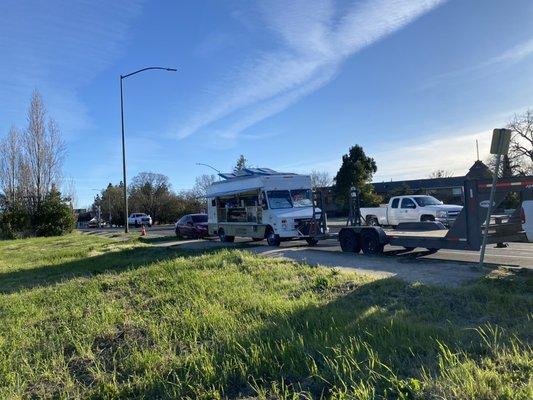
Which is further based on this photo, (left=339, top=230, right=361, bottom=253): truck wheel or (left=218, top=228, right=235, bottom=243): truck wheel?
(left=218, top=228, right=235, bottom=243): truck wheel

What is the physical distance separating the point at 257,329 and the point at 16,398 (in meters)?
2.70

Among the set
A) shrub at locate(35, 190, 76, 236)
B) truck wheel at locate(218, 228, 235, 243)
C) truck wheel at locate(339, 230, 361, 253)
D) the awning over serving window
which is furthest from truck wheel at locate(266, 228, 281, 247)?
shrub at locate(35, 190, 76, 236)

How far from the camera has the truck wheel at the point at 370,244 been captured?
51.7 ft

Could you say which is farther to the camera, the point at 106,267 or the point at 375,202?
the point at 375,202

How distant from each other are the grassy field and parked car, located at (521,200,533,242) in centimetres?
160

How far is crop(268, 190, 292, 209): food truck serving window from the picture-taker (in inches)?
823

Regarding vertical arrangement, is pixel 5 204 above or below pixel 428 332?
above

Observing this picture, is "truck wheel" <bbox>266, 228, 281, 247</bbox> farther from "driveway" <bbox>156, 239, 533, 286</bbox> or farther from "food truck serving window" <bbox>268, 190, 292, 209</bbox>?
"driveway" <bbox>156, 239, 533, 286</bbox>

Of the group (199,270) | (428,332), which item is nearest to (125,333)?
(428,332)

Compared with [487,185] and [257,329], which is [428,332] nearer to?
[257,329]

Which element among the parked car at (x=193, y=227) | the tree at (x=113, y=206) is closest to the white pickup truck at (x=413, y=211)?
the parked car at (x=193, y=227)

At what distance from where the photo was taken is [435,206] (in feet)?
84.2

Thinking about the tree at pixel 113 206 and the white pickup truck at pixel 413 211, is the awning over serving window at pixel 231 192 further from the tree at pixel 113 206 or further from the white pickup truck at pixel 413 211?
the tree at pixel 113 206

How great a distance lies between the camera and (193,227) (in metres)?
31.2
